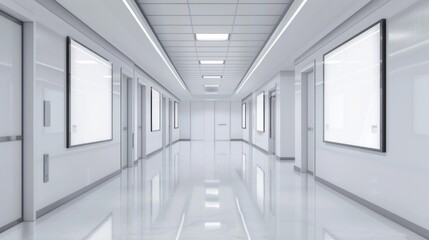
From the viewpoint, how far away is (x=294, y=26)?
8.69 meters

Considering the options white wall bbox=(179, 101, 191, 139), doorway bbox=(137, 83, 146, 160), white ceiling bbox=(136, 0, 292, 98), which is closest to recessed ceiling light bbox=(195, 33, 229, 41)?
white ceiling bbox=(136, 0, 292, 98)

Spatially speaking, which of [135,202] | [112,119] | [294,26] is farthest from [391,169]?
[112,119]

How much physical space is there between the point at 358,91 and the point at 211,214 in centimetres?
381

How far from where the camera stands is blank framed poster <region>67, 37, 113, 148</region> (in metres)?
7.81

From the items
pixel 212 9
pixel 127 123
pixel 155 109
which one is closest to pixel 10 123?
pixel 212 9

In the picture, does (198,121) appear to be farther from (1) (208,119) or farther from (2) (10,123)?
(2) (10,123)

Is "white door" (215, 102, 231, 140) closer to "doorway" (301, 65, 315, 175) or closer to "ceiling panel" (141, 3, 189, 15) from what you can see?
"doorway" (301, 65, 315, 175)

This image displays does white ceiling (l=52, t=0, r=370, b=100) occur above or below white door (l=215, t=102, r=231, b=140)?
above

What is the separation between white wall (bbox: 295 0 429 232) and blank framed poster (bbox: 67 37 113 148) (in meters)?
5.82

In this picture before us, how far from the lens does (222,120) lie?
117 feet

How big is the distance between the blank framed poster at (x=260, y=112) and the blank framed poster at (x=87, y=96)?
11.6 metres

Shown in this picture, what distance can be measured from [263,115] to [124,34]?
1271cm

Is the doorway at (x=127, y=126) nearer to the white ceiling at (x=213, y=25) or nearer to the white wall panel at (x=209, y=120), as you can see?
the white ceiling at (x=213, y=25)

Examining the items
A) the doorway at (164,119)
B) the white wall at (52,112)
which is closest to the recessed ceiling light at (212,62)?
the white wall at (52,112)
